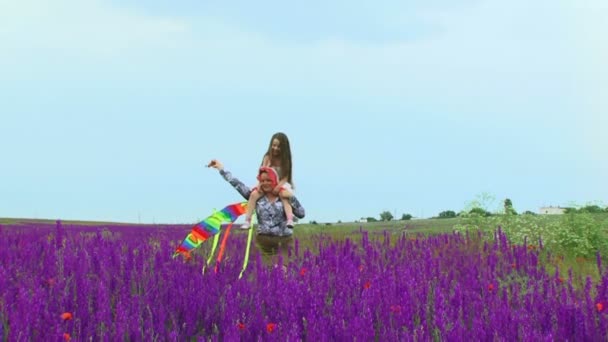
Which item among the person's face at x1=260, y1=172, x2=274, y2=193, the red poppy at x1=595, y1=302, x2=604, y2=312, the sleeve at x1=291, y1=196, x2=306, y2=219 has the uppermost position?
the person's face at x1=260, y1=172, x2=274, y2=193

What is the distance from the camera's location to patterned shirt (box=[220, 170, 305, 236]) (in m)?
6.97

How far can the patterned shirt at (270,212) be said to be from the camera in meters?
6.97

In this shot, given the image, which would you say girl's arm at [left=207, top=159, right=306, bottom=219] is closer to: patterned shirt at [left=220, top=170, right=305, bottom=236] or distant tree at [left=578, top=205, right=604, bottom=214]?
patterned shirt at [left=220, top=170, right=305, bottom=236]

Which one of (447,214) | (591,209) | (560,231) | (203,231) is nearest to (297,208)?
(203,231)

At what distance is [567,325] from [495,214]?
28.5 feet

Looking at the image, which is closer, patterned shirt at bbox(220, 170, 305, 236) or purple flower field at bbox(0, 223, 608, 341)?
purple flower field at bbox(0, 223, 608, 341)

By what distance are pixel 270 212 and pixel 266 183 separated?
0.36 m

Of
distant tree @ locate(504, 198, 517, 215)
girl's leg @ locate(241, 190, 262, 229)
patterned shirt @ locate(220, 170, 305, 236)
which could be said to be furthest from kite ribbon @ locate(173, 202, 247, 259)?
distant tree @ locate(504, 198, 517, 215)

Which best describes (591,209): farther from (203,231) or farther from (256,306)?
(256,306)

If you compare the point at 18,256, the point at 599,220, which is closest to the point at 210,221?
the point at 18,256

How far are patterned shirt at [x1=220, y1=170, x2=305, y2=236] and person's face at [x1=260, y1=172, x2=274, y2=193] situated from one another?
19cm

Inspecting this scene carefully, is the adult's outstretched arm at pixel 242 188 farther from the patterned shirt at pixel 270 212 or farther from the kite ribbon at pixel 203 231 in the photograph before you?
the kite ribbon at pixel 203 231

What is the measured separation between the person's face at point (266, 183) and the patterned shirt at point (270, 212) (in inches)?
7.3

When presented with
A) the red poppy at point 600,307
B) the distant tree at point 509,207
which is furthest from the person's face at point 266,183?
the distant tree at point 509,207
